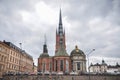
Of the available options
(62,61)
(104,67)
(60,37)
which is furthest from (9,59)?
(104,67)

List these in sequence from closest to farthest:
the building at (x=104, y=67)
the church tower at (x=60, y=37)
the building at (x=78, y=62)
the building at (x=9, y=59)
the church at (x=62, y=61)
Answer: the building at (x=9, y=59) → the church at (x=62, y=61) → the building at (x=78, y=62) → the church tower at (x=60, y=37) → the building at (x=104, y=67)

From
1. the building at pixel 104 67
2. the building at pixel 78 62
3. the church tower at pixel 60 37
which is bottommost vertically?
the building at pixel 104 67

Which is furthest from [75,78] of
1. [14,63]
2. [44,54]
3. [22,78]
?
[44,54]

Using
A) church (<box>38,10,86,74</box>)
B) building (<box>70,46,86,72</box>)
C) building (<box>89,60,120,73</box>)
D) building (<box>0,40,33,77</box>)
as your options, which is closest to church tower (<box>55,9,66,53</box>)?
church (<box>38,10,86,74</box>)

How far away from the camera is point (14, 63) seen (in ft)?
279

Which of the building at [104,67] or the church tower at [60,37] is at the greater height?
the church tower at [60,37]

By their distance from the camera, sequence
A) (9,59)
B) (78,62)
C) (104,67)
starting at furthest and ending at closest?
(104,67) → (78,62) → (9,59)

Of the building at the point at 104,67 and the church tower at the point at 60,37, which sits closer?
the church tower at the point at 60,37

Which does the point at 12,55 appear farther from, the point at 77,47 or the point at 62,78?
the point at 77,47

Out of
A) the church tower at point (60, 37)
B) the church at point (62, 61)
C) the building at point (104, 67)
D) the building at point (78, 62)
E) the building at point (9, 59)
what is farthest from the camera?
the building at point (104, 67)

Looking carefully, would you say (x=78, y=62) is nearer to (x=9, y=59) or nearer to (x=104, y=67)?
(x=9, y=59)

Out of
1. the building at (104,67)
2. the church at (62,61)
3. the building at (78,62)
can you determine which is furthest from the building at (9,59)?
the building at (104,67)

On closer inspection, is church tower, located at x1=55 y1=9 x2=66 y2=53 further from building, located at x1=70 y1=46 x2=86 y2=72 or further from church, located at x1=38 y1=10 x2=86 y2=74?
building, located at x1=70 y1=46 x2=86 y2=72

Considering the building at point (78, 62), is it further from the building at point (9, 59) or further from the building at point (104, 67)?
the building at point (104, 67)
